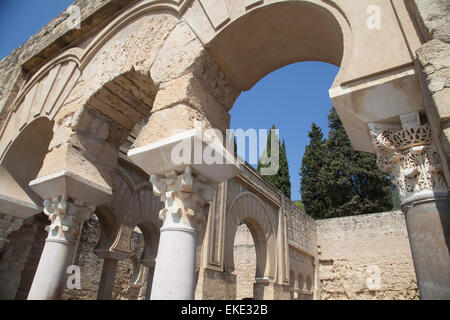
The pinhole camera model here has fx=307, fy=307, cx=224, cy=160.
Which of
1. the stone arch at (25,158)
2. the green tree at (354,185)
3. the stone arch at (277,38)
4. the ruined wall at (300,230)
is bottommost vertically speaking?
the stone arch at (25,158)

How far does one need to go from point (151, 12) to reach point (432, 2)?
9.30 ft

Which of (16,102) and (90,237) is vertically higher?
(16,102)

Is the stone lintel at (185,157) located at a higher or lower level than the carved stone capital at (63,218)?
higher

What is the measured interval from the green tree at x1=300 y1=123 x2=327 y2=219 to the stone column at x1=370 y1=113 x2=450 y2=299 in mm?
17583

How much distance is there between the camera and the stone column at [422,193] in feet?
5.23

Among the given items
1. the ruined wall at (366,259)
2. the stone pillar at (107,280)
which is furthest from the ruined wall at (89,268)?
the ruined wall at (366,259)

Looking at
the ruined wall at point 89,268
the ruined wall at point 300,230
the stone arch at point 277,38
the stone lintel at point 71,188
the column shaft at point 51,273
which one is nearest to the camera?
the stone arch at point 277,38

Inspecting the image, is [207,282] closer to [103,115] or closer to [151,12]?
[103,115]

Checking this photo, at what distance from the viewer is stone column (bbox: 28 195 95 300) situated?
9.87 ft

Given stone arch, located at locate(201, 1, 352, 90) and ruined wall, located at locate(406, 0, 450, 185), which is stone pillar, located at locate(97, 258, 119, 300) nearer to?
stone arch, located at locate(201, 1, 352, 90)

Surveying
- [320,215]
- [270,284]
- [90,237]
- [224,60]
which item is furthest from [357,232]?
[224,60]

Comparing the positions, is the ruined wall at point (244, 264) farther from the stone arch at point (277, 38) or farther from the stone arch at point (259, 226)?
the stone arch at point (277, 38)

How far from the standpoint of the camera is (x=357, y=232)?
13.5 meters

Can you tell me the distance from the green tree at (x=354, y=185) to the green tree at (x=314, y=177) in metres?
0.36
